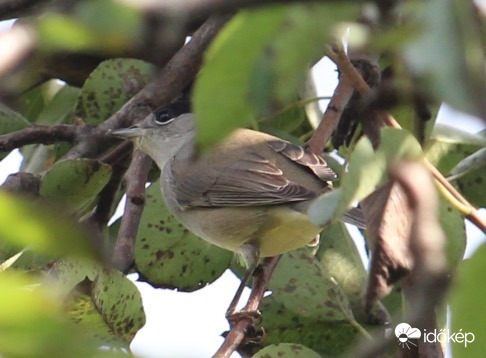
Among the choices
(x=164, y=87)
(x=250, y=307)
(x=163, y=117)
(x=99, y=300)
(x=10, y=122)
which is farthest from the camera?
(x=163, y=117)

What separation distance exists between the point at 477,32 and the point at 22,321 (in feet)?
1.41

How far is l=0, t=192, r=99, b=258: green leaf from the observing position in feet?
2.06

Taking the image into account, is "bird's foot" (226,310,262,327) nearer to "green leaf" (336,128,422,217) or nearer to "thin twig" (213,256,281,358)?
"thin twig" (213,256,281,358)

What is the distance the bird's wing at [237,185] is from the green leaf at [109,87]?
24.6 inches

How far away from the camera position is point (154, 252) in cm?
303

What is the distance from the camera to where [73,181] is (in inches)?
109

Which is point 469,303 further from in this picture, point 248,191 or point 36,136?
point 248,191

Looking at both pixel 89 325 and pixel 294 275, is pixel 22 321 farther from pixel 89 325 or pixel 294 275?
pixel 294 275

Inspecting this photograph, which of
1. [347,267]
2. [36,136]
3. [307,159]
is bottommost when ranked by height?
[347,267]

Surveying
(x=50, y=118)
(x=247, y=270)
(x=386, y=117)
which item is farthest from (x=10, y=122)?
(x=386, y=117)

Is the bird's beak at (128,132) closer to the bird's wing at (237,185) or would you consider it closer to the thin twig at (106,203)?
the thin twig at (106,203)

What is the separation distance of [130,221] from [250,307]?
0.48 meters

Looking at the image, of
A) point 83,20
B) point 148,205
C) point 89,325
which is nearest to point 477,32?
point 83,20

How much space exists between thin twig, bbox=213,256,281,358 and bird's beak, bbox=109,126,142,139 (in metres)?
0.74
